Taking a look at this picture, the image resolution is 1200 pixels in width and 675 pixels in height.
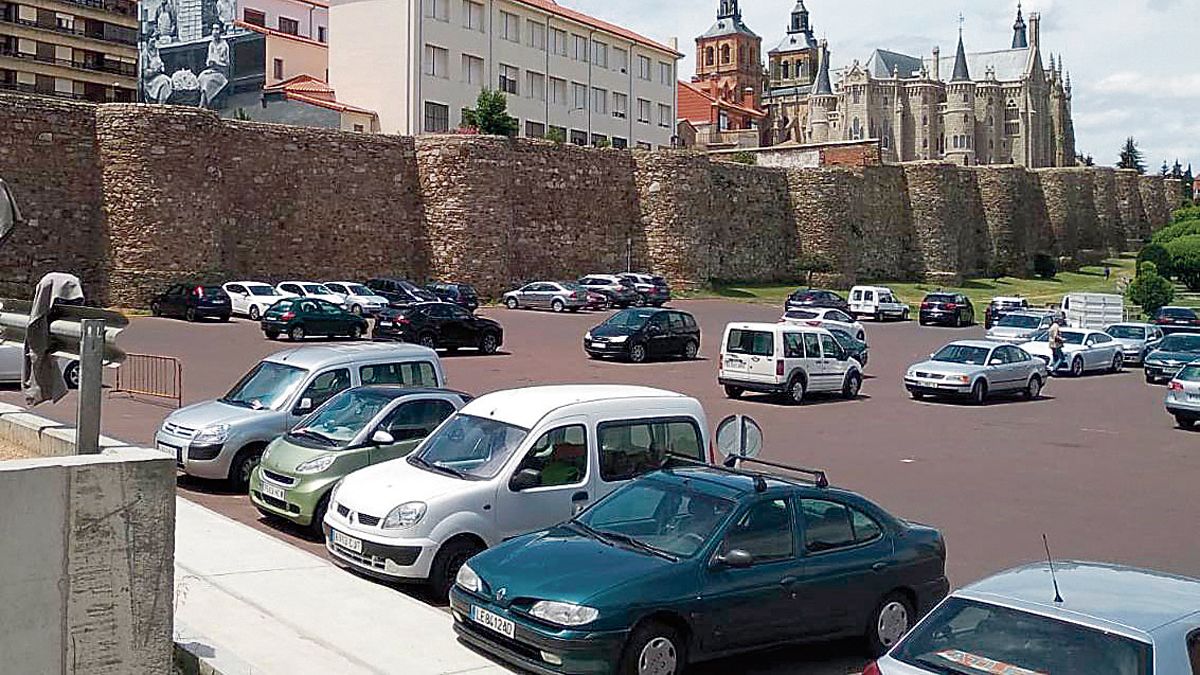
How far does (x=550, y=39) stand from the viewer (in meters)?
75.8

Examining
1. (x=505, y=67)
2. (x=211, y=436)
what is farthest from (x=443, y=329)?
(x=505, y=67)

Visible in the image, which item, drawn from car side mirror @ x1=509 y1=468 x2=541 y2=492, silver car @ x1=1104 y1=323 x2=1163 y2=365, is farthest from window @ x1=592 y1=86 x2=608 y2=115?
car side mirror @ x1=509 y1=468 x2=541 y2=492

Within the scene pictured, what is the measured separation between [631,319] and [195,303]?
47.8ft

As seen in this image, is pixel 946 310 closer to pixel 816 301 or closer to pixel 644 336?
pixel 816 301

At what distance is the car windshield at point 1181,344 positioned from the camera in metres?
35.0

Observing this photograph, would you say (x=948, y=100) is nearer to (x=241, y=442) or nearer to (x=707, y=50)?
(x=707, y=50)

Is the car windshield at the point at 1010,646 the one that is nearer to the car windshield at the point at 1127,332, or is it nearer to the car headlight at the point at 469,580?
the car headlight at the point at 469,580

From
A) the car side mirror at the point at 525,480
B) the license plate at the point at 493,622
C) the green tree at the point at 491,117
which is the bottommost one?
the license plate at the point at 493,622

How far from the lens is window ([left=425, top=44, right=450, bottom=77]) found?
66.9 meters

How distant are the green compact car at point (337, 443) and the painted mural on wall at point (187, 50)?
6475cm

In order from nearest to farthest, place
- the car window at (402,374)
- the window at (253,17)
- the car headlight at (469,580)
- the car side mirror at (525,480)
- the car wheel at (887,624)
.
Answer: the car headlight at (469,580) → the car wheel at (887,624) → the car side mirror at (525,480) → the car window at (402,374) → the window at (253,17)

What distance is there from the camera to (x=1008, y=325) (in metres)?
42.7

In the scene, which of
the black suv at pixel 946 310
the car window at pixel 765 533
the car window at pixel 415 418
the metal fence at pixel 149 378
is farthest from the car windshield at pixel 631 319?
the car window at pixel 765 533

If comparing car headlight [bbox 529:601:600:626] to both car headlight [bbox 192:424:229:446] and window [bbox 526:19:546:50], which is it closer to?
car headlight [bbox 192:424:229:446]
